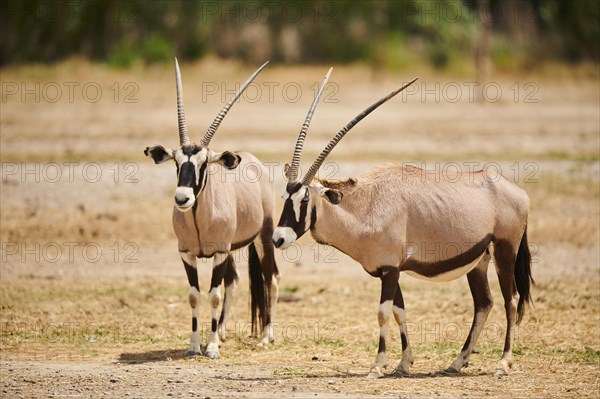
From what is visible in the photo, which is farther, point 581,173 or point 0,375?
point 581,173

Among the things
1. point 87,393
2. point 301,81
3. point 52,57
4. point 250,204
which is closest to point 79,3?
point 52,57

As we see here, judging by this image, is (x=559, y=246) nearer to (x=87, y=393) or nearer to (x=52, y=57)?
(x=87, y=393)

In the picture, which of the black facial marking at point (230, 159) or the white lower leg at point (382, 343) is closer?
the white lower leg at point (382, 343)

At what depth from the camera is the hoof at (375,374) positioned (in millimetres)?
10625

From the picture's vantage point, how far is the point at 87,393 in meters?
10.1

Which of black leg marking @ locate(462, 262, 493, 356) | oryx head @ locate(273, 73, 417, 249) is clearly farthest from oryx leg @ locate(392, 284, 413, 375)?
oryx head @ locate(273, 73, 417, 249)

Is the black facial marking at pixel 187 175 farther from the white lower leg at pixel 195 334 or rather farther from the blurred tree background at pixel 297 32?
the blurred tree background at pixel 297 32

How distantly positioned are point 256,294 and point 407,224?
271cm

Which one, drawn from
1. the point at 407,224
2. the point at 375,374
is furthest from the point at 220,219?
the point at 375,374

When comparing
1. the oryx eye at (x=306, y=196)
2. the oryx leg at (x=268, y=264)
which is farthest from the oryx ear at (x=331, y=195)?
the oryx leg at (x=268, y=264)

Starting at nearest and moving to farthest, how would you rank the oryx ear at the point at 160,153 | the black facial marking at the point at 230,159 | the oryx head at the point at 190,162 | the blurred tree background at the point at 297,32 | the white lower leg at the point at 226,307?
1. the oryx head at the point at 190,162
2. the oryx ear at the point at 160,153
3. the black facial marking at the point at 230,159
4. the white lower leg at the point at 226,307
5. the blurred tree background at the point at 297,32

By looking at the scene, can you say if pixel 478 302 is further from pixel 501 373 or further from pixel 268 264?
pixel 268 264

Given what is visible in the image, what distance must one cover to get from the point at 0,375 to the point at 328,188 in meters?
3.64

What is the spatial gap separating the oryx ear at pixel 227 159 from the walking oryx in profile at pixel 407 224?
1.07 meters
